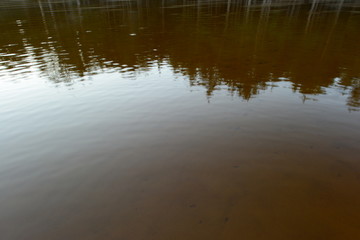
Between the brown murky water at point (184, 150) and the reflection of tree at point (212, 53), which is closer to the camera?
the brown murky water at point (184, 150)

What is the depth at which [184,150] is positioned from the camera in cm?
591

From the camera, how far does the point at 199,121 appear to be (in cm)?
731

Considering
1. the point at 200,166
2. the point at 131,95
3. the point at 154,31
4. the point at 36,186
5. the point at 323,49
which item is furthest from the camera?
the point at 154,31

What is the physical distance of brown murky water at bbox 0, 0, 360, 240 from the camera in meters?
4.01

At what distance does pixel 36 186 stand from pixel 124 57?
474 inches

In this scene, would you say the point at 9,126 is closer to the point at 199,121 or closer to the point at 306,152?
the point at 199,121

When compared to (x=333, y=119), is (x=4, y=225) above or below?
below

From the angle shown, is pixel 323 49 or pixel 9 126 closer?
pixel 9 126

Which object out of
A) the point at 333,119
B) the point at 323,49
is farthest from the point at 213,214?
the point at 323,49

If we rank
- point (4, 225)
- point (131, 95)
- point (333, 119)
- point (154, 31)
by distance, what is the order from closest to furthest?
point (4, 225), point (333, 119), point (131, 95), point (154, 31)

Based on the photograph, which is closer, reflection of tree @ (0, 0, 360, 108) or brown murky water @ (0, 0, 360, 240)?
brown murky water @ (0, 0, 360, 240)

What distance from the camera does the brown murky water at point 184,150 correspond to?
13.2ft

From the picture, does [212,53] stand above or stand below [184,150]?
above

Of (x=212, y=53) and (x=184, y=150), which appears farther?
(x=212, y=53)
